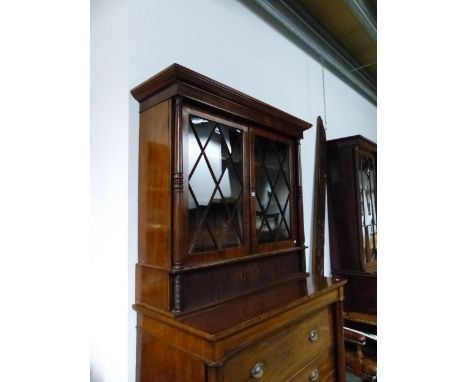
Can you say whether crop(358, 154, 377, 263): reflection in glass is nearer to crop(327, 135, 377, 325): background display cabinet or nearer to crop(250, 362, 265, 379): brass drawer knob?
crop(327, 135, 377, 325): background display cabinet

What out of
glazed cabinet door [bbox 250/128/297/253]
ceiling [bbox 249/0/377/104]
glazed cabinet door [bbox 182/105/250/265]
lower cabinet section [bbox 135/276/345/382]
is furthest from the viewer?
ceiling [bbox 249/0/377/104]

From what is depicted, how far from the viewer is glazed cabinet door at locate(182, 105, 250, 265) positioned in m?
1.21

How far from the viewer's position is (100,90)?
1.50m

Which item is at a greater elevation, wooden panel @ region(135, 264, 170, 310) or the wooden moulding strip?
the wooden moulding strip

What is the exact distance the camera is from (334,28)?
2.35m

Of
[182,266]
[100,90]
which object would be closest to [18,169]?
[182,266]

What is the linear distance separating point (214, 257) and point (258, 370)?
1.46 feet

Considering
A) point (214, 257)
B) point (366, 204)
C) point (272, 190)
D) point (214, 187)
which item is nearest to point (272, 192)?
point (272, 190)

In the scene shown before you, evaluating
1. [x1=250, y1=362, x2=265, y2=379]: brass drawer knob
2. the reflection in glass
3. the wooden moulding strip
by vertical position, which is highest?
the reflection in glass

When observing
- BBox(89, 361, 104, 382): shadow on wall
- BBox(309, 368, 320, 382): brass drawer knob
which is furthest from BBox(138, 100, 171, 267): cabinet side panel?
BBox(309, 368, 320, 382): brass drawer knob

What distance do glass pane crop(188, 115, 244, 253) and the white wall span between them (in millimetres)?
287

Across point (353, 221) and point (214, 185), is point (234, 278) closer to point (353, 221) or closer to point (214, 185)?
point (214, 185)
